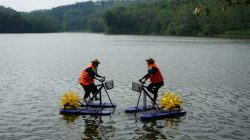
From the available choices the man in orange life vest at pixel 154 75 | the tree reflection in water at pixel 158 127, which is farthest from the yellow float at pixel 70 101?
the tree reflection in water at pixel 158 127

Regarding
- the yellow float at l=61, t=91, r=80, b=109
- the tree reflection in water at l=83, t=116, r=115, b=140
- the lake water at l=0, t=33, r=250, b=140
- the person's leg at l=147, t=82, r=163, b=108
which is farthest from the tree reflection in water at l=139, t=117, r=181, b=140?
the yellow float at l=61, t=91, r=80, b=109

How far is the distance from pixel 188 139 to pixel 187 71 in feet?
75.8

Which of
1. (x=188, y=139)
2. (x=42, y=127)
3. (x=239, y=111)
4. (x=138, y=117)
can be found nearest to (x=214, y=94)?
(x=239, y=111)

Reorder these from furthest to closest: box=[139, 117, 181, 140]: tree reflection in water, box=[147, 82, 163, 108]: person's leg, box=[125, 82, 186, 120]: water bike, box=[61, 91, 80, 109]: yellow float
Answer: box=[147, 82, 163, 108]: person's leg < box=[61, 91, 80, 109]: yellow float < box=[125, 82, 186, 120]: water bike < box=[139, 117, 181, 140]: tree reflection in water

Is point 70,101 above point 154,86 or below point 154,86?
below

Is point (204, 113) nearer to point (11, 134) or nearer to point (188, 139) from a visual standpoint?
point (188, 139)

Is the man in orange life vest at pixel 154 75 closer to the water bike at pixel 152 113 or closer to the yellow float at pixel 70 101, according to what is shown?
the water bike at pixel 152 113

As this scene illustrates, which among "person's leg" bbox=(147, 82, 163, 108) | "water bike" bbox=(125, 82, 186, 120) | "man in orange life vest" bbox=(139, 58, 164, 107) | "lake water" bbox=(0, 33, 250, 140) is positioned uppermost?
"man in orange life vest" bbox=(139, 58, 164, 107)

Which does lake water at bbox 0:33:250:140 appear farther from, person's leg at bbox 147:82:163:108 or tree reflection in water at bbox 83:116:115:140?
person's leg at bbox 147:82:163:108

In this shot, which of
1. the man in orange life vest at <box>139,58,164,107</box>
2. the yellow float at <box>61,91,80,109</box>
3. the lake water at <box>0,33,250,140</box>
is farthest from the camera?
the yellow float at <box>61,91,80,109</box>

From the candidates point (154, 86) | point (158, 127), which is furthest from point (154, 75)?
point (158, 127)

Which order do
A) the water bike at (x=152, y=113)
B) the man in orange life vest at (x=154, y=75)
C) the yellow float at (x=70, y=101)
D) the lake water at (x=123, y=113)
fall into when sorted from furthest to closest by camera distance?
the yellow float at (x=70, y=101) → the man in orange life vest at (x=154, y=75) → the water bike at (x=152, y=113) → the lake water at (x=123, y=113)

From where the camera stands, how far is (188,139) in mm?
13977

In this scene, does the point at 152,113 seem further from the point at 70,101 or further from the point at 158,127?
the point at 70,101
